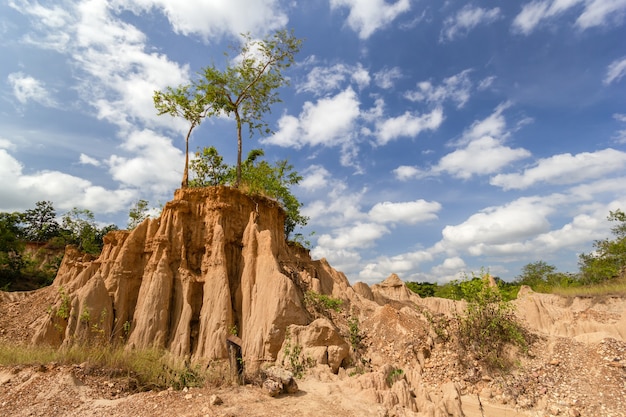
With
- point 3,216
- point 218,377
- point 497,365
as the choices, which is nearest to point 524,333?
point 497,365

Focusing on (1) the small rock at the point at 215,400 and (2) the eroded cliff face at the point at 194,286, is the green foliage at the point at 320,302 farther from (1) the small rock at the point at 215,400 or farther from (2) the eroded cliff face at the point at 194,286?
(1) the small rock at the point at 215,400

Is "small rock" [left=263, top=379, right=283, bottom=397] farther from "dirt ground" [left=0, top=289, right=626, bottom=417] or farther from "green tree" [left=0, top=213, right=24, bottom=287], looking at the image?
"green tree" [left=0, top=213, right=24, bottom=287]

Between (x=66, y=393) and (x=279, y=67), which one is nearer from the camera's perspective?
(x=66, y=393)

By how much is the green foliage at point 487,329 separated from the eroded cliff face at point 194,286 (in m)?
5.36

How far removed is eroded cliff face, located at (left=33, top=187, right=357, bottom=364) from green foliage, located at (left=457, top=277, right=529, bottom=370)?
5358mm

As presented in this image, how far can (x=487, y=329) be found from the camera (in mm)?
12422

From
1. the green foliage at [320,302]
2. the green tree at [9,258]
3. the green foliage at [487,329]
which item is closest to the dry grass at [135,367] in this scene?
the green foliage at [320,302]

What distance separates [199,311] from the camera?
13656 mm

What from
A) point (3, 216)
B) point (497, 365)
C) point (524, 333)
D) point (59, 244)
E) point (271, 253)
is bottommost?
point (497, 365)

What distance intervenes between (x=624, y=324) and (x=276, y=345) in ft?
45.1

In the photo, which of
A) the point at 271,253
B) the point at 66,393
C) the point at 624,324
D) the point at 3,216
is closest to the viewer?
the point at 66,393

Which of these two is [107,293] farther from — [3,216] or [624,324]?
[3,216]

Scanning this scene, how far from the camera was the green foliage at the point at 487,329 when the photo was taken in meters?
12.0

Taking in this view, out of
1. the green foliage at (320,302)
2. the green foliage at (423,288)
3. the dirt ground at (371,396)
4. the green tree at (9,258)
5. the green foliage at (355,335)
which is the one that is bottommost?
the dirt ground at (371,396)
